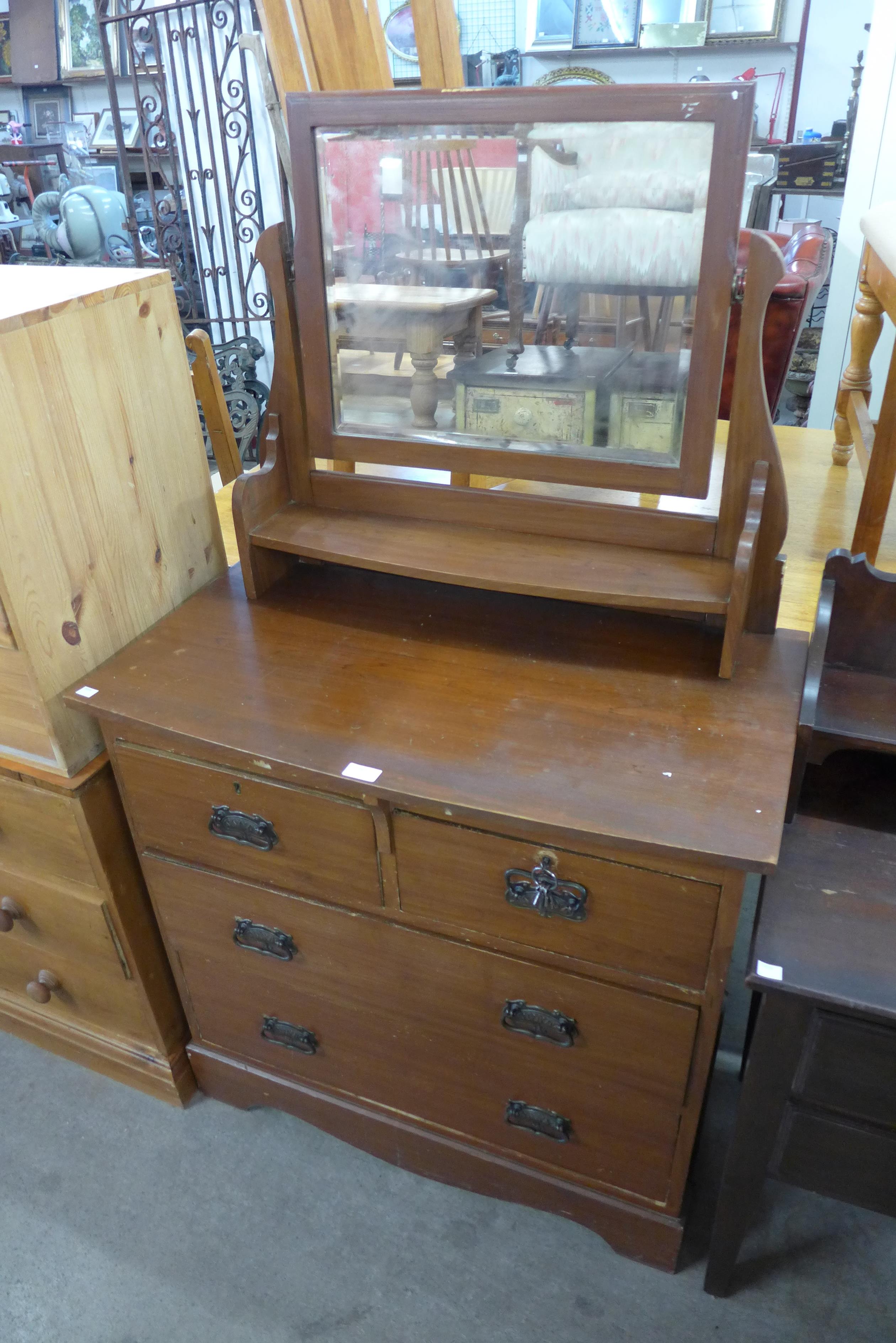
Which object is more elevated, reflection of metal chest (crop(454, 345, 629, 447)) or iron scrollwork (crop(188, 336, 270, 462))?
reflection of metal chest (crop(454, 345, 629, 447))

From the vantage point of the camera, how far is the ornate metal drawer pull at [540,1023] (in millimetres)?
1042

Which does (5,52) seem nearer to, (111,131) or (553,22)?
(111,131)

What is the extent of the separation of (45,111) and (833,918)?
805 centimetres

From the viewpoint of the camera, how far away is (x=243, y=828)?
108 cm

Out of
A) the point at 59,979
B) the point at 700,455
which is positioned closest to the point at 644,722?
the point at 700,455

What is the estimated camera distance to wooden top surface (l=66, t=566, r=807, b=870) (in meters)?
0.88

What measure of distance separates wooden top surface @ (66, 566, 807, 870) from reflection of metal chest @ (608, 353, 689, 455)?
252 millimetres

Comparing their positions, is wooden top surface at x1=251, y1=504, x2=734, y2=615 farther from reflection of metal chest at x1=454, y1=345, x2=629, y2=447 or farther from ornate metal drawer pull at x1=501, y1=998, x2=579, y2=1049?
ornate metal drawer pull at x1=501, y1=998, x2=579, y2=1049

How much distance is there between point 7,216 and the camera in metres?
5.70

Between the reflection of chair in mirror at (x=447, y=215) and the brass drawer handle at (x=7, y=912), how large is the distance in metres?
1.08

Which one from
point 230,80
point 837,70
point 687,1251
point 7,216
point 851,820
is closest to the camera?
point 851,820

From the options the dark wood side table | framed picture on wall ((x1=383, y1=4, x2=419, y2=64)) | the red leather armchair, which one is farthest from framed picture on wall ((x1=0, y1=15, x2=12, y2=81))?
the dark wood side table

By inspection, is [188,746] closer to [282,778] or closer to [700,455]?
→ [282,778]

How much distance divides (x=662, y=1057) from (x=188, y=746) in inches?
25.5
